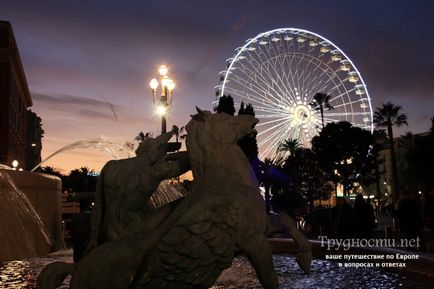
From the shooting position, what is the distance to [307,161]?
169 feet

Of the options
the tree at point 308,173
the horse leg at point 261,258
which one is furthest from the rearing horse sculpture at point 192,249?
the tree at point 308,173

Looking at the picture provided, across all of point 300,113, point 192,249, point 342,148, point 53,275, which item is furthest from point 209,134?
point 342,148

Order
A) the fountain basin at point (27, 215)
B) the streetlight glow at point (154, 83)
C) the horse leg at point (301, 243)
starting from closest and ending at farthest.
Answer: the horse leg at point (301, 243), the fountain basin at point (27, 215), the streetlight glow at point (154, 83)

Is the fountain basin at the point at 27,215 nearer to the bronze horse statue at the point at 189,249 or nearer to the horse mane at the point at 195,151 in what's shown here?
the bronze horse statue at the point at 189,249

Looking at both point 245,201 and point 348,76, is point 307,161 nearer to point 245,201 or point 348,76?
point 348,76

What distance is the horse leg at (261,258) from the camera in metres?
3.61

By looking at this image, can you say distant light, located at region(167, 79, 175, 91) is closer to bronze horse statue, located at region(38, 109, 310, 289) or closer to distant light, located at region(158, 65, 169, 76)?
distant light, located at region(158, 65, 169, 76)

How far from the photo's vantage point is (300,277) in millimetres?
7211

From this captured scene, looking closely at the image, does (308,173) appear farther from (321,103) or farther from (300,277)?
Answer: (300,277)

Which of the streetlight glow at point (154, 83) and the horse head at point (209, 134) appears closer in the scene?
the horse head at point (209, 134)

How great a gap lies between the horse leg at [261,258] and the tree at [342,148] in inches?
1666

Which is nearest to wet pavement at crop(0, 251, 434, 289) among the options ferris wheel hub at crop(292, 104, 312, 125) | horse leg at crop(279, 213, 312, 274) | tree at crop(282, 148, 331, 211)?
horse leg at crop(279, 213, 312, 274)

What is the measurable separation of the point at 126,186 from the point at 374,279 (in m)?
4.56

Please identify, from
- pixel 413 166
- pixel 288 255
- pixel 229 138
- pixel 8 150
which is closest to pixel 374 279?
pixel 288 255
